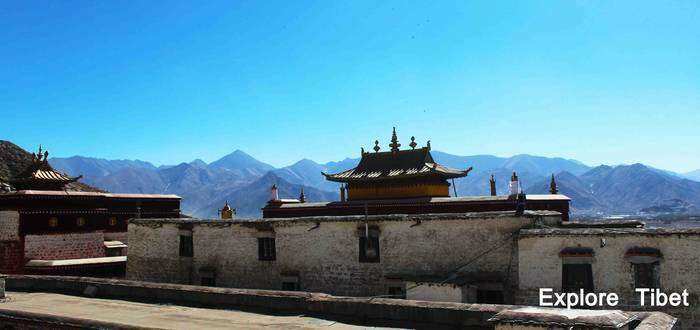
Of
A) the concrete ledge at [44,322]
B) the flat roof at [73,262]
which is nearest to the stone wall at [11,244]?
the flat roof at [73,262]

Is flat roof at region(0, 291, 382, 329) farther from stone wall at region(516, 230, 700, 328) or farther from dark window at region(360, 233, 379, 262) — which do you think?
stone wall at region(516, 230, 700, 328)

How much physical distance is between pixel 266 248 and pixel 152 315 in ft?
28.0

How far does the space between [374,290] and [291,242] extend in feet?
13.8

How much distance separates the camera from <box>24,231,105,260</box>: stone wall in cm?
2720

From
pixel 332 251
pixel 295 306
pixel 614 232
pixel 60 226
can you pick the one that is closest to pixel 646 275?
pixel 614 232

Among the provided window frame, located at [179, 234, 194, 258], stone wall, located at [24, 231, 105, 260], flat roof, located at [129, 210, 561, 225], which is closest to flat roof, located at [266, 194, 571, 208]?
flat roof, located at [129, 210, 561, 225]

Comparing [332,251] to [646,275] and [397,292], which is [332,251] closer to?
[397,292]

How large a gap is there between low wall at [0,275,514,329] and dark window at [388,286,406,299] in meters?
5.73

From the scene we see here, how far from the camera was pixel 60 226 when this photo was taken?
28406 millimetres

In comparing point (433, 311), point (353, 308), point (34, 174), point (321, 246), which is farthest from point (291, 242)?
point (34, 174)

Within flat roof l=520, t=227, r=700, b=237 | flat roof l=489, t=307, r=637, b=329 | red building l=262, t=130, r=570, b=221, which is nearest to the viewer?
flat roof l=489, t=307, r=637, b=329

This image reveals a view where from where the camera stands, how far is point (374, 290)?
21656 millimetres

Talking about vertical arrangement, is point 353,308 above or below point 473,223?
below

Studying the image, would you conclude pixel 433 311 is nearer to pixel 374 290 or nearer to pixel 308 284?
pixel 374 290
